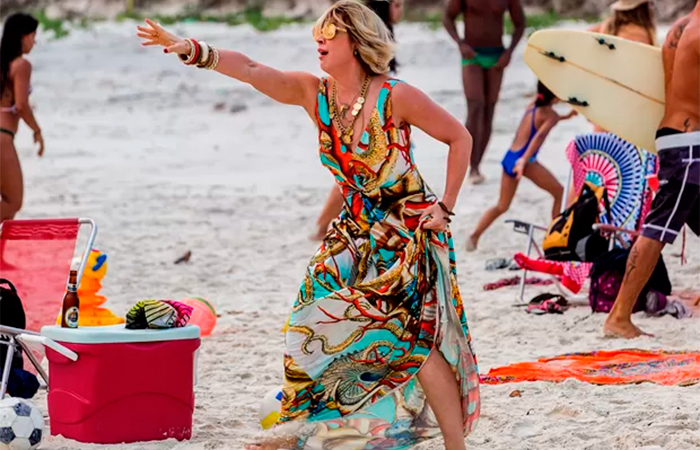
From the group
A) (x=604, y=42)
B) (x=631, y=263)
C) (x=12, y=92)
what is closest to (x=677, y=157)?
(x=631, y=263)

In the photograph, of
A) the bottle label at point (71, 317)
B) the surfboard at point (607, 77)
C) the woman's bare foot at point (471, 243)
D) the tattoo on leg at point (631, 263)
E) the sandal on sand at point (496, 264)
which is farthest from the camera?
the woman's bare foot at point (471, 243)

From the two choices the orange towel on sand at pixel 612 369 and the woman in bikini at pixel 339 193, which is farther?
the woman in bikini at pixel 339 193

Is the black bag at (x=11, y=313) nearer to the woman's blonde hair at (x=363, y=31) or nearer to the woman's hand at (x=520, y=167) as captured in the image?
the woman's blonde hair at (x=363, y=31)

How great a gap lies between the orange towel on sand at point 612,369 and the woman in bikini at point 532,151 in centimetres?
279

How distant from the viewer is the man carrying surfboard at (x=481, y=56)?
11273 mm

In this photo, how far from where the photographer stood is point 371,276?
416cm

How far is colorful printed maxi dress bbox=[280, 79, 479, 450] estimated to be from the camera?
160 inches

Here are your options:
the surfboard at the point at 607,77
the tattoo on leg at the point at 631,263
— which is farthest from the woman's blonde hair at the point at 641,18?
the tattoo on leg at the point at 631,263

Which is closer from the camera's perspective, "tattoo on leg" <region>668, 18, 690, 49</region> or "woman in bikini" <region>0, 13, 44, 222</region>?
"tattoo on leg" <region>668, 18, 690, 49</region>

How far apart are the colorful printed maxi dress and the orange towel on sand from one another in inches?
46.5

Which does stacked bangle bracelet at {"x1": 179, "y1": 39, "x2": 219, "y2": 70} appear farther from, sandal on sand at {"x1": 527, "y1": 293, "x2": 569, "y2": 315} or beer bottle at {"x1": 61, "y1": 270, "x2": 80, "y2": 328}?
sandal on sand at {"x1": 527, "y1": 293, "x2": 569, "y2": 315}

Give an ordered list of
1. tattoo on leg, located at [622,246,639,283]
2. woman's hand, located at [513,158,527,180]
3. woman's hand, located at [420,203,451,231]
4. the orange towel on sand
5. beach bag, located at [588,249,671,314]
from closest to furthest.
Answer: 1. woman's hand, located at [420,203,451,231]
2. the orange towel on sand
3. tattoo on leg, located at [622,246,639,283]
4. beach bag, located at [588,249,671,314]
5. woman's hand, located at [513,158,527,180]

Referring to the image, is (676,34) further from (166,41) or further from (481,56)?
(481,56)

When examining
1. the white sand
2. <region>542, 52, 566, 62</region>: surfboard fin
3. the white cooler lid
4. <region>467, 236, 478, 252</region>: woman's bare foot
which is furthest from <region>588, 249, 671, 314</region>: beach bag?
the white cooler lid
